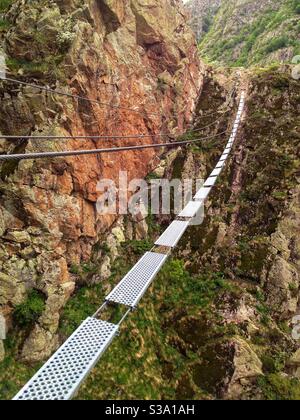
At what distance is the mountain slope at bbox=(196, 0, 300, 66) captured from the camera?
48.2 metres

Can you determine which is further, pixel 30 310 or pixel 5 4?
pixel 5 4

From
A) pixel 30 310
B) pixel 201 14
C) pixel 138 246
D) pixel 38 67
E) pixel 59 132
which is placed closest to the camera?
pixel 30 310

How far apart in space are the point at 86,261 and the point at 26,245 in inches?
81.4

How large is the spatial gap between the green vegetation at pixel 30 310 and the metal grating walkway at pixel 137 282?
1.69 metres

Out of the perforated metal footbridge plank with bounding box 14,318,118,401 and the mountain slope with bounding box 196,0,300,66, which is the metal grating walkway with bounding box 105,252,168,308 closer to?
the perforated metal footbridge plank with bounding box 14,318,118,401

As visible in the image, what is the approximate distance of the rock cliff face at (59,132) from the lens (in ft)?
26.2

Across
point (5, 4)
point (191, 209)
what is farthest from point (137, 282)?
point (5, 4)

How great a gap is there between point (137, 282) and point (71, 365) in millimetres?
3049

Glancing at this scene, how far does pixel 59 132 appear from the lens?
9.34 metres

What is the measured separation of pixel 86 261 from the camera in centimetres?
968

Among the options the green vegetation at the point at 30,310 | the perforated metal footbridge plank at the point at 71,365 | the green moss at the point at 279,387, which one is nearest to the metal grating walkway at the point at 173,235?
A: the green vegetation at the point at 30,310

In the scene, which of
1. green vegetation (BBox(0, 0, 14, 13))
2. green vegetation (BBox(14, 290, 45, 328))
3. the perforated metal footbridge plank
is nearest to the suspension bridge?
the perforated metal footbridge plank

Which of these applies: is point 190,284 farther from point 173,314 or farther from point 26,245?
point 26,245

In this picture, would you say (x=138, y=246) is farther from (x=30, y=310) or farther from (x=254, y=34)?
(x=254, y=34)
